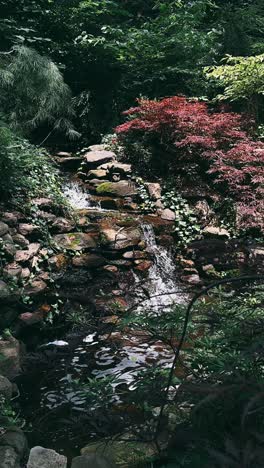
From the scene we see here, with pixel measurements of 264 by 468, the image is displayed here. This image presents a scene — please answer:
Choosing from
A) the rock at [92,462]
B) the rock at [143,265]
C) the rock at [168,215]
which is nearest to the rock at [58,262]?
the rock at [143,265]

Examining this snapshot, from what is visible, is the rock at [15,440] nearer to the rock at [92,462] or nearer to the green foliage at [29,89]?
the rock at [92,462]

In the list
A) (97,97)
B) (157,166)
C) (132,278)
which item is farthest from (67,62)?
(132,278)

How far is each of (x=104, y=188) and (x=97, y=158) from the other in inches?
33.3

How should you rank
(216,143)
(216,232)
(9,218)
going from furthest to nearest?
(216,143)
(216,232)
(9,218)

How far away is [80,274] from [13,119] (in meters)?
3.84

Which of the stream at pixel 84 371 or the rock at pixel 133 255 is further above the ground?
the stream at pixel 84 371

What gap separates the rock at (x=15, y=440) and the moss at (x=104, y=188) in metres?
4.80

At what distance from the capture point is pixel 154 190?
6.80m

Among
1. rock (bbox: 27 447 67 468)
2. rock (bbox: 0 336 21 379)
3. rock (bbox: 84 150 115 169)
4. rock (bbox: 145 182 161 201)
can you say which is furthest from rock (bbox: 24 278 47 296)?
rock (bbox: 84 150 115 169)

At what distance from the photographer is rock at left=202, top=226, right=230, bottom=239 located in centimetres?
628

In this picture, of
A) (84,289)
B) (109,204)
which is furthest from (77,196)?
(84,289)

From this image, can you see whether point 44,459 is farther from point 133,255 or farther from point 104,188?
point 104,188

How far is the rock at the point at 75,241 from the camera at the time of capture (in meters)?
5.02

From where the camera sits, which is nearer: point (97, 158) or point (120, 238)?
point (120, 238)
